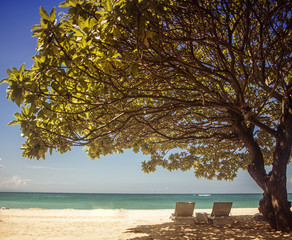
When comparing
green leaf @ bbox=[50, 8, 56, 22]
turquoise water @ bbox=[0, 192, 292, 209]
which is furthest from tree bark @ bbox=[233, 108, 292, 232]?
turquoise water @ bbox=[0, 192, 292, 209]

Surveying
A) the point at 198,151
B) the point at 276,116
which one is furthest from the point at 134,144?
the point at 276,116

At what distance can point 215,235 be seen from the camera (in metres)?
6.80

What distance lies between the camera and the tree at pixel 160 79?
3076 millimetres

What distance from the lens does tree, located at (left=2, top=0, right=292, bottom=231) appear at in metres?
3.08

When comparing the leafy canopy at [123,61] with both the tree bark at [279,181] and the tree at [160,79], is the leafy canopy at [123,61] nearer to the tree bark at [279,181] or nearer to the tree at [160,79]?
the tree at [160,79]

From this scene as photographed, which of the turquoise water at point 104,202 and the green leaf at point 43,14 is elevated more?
the green leaf at point 43,14

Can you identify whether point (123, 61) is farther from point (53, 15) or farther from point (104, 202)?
point (104, 202)

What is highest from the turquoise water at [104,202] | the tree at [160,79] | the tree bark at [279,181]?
the tree at [160,79]

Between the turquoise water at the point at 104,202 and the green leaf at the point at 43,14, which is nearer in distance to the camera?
the green leaf at the point at 43,14

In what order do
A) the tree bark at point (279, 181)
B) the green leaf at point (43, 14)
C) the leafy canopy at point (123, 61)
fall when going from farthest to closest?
the tree bark at point (279, 181)
the leafy canopy at point (123, 61)
the green leaf at point (43, 14)

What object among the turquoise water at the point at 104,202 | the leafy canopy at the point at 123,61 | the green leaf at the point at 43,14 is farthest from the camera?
the turquoise water at the point at 104,202

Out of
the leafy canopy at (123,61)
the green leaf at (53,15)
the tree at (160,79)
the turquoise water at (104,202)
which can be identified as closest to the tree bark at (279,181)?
the tree at (160,79)

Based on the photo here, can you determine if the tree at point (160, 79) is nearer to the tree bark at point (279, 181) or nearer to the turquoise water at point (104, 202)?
the tree bark at point (279, 181)

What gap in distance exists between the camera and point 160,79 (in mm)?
4891
